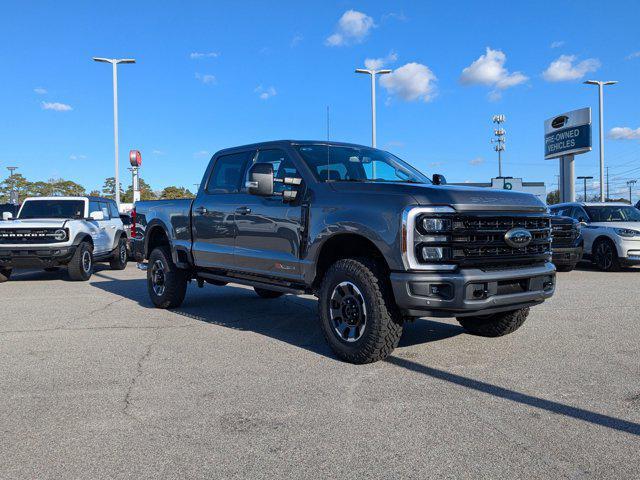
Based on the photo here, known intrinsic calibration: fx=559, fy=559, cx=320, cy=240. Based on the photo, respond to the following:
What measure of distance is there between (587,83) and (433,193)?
33109mm

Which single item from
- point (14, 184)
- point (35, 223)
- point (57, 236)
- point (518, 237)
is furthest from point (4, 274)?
point (14, 184)

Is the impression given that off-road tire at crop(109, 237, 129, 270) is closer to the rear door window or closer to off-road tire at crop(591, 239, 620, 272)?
the rear door window

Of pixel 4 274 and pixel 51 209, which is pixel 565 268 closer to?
pixel 51 209

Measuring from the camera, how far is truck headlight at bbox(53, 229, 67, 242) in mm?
11000

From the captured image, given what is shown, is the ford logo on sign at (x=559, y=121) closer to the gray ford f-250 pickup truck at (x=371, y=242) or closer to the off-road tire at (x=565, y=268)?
the off-road tire at (x=565, y=268)

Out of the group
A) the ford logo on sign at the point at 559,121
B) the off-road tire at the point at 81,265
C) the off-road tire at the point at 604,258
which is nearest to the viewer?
the off-road tire at the point at 81,265

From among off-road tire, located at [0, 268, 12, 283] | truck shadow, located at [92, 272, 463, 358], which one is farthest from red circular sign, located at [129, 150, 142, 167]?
truck shadow, located at [92, 272, 463, 358]

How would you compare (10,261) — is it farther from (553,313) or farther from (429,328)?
(553,313)

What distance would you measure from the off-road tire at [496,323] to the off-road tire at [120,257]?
33.6 feet

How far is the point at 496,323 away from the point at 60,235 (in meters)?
8.78

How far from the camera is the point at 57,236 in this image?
1101 centimetres

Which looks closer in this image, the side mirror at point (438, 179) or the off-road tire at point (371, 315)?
the off-road tire at point (371, 315)

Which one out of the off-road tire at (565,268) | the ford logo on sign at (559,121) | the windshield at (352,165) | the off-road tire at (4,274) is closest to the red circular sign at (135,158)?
the off-road tire at (4,274)

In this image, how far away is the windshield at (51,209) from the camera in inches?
492
